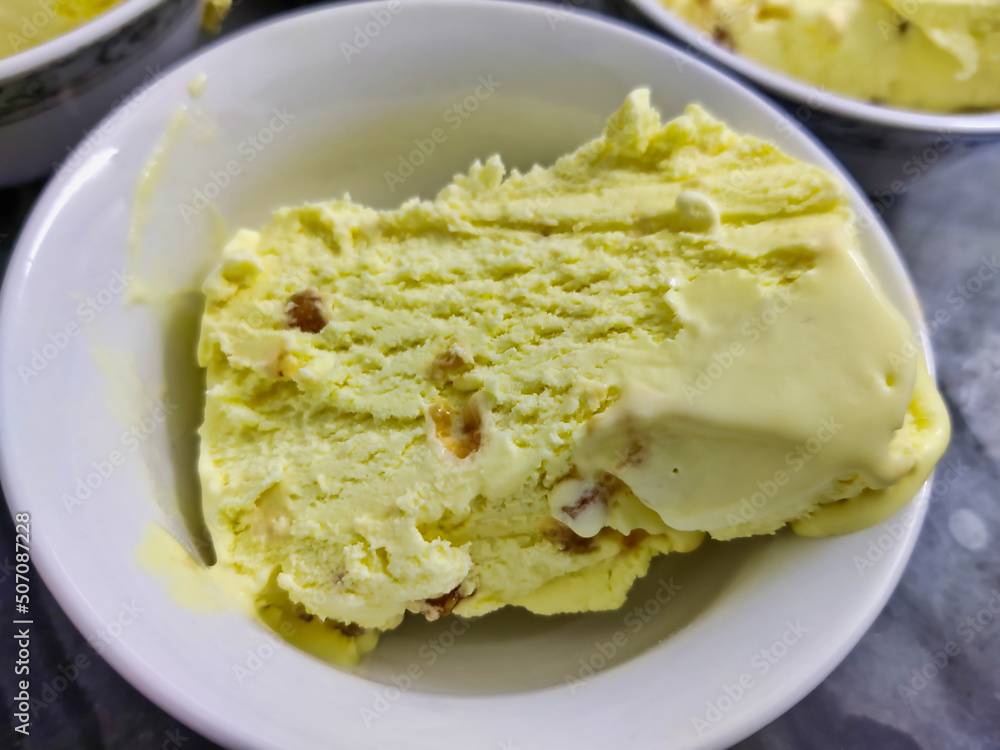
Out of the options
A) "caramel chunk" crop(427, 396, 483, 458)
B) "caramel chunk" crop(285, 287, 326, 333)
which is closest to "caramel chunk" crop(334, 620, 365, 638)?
"caramel chunk" crop(427, 396, 483, 458)

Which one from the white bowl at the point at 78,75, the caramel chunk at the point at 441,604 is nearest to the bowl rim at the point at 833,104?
the white bowl at the point at 78,75

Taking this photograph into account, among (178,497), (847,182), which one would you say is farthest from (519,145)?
(178,497)

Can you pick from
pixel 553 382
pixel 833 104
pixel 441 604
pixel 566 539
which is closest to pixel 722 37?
pixel 833 104

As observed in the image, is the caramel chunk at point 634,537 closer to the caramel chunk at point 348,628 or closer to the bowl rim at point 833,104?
the caramel chunk at point 348,628

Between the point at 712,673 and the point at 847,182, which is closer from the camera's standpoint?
the point at 712,673

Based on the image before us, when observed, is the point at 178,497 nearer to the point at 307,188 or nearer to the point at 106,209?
the point at 106,209

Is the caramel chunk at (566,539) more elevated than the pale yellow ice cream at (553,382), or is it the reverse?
the pale yellow ice cream at (553,382)

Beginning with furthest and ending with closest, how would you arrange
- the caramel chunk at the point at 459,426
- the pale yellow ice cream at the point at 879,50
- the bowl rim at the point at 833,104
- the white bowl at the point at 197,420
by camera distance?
the pale yellow ice cream at the point at 879,50, the bowl rim at the point at 833,104, the caramel chunk at the point at 459,426, the white bowl at the point at 197,420
